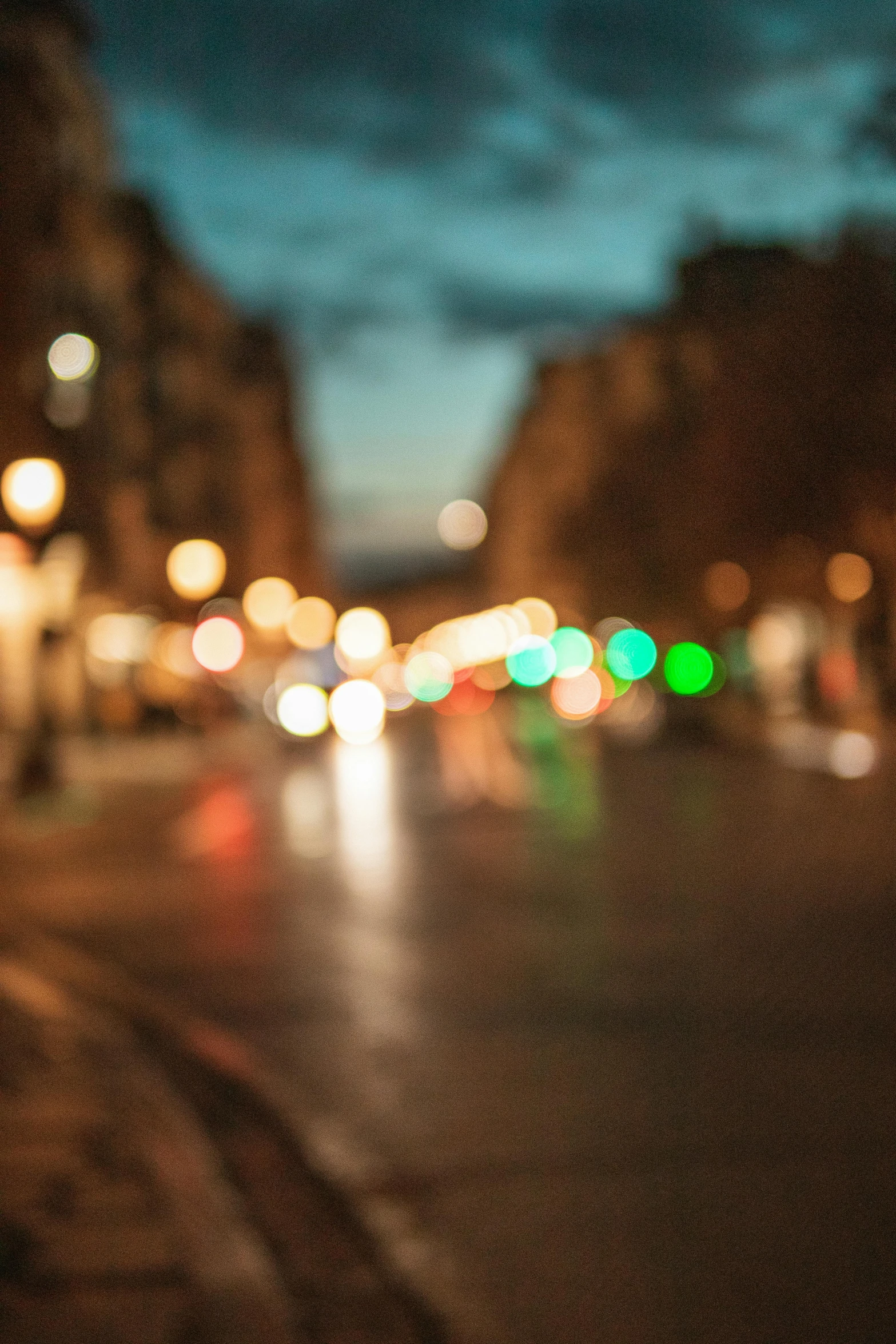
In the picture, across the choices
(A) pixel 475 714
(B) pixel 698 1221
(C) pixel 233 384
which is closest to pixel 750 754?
(A) pixel 475 714

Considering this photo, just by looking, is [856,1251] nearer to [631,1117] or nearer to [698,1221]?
[698,1221]

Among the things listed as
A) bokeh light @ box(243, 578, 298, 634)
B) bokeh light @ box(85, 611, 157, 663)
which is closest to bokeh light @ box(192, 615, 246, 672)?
bokeh light @ box(85, 611, 157, 663)

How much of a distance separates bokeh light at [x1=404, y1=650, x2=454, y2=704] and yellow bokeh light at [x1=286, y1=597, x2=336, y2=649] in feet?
16.5

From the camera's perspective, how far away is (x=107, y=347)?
5488 centimetres

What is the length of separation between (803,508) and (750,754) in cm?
891

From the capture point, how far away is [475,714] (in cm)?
3084

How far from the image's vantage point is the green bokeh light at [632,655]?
39.2m

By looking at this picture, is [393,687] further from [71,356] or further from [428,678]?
[71,356]

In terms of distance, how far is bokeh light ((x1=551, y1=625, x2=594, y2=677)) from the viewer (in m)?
56.2

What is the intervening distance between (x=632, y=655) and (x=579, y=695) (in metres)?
13.4

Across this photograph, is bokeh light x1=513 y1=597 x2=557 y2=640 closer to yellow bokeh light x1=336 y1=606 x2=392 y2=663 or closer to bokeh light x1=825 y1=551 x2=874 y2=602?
yellow bokeh light x1=336 y1=606 x2=392 y2=663

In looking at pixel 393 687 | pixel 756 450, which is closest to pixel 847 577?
pixel 756 450

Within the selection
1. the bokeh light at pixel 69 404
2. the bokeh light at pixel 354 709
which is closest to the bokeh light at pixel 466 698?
the bokeh light at pixel 69 404

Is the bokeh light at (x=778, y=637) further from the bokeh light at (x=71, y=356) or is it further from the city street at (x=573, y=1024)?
the city street at (x=573, y=1024)
